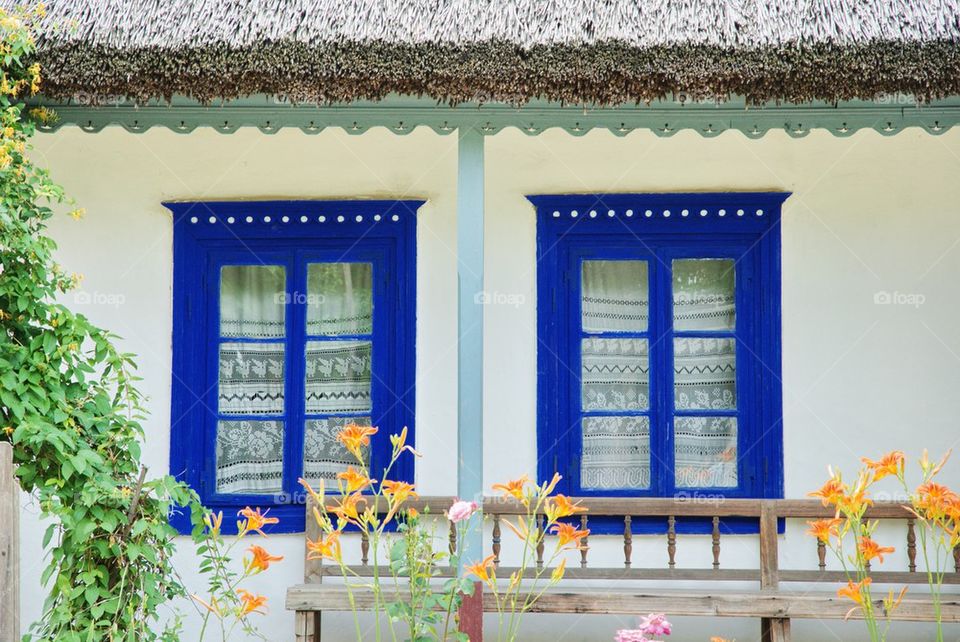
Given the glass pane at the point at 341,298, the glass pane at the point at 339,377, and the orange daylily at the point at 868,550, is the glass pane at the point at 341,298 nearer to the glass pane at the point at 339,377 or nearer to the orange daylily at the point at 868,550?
the glass pane at the point at 339,377

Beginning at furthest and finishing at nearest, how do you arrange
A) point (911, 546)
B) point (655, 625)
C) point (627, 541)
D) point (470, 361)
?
point (627, 541) < point (911, 546) < point (470, 361) < point (655, 625)

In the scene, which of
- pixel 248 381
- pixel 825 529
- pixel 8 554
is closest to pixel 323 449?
pixel 248 381

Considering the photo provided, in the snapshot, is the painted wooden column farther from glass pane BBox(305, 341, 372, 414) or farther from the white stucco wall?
glass pane BBox(305, 341, 372, 414)

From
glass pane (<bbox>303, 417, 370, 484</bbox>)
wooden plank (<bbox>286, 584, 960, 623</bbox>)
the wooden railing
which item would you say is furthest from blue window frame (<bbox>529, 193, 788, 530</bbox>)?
glass pane (<bbox>303, 417, 370, 484</bbox>)

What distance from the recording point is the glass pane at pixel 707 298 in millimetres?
5180

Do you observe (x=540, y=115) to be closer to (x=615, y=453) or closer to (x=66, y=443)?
(x=615, y=453)

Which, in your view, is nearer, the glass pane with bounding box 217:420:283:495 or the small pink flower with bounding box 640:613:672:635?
the small pink flower with bounding box 640:613:672:635

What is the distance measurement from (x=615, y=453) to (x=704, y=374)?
62 centimetres

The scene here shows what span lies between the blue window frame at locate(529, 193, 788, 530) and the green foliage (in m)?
2.10

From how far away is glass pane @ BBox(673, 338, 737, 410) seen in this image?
16.9ft

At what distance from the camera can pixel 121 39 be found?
3.96 meters

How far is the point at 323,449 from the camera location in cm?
523

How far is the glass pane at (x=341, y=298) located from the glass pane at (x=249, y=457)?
0.60 meters

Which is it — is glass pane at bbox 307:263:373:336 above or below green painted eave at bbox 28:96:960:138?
below
